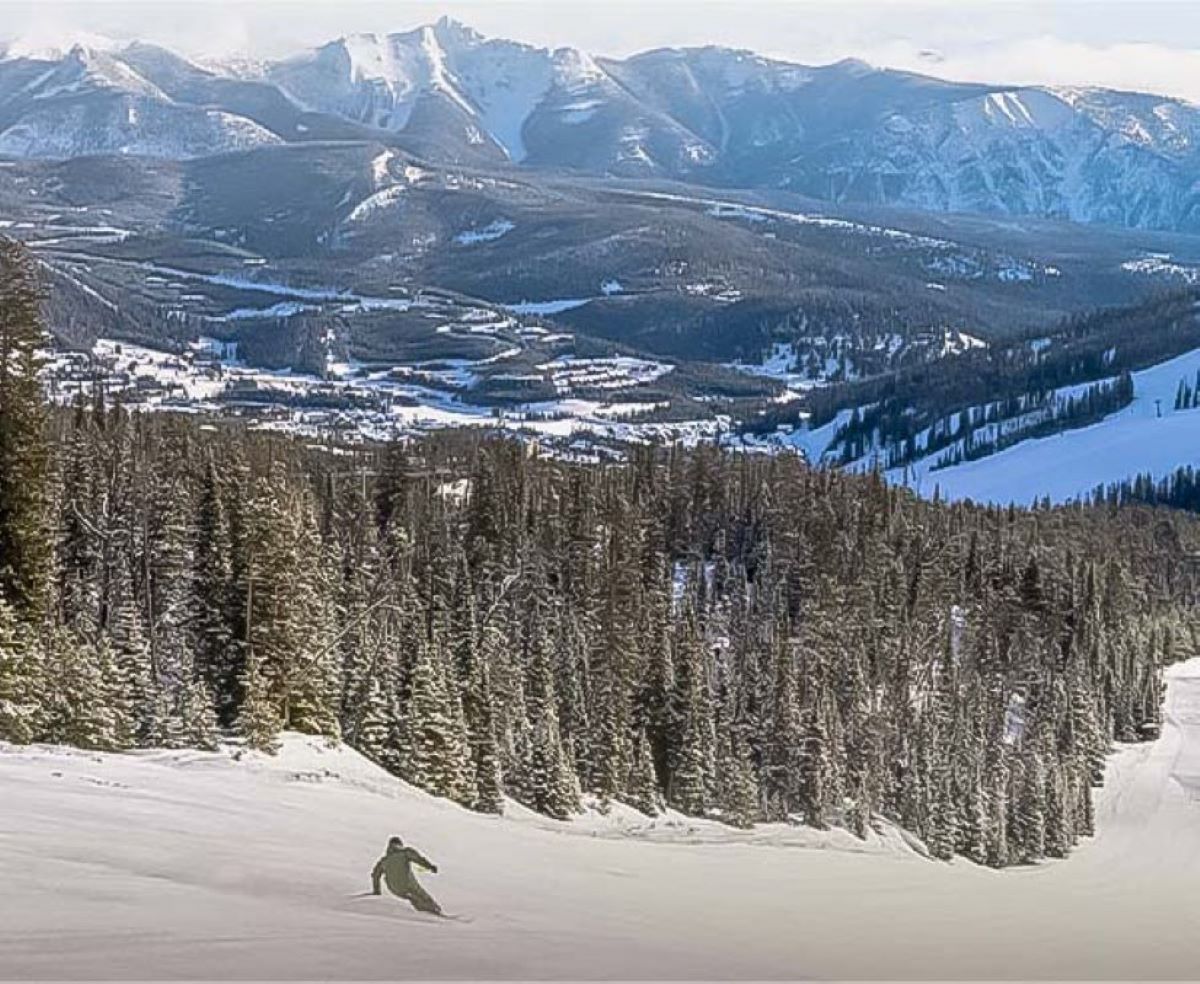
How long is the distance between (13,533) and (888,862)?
2759 centimetres

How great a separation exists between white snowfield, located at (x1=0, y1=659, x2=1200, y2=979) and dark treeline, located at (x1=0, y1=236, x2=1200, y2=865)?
26.5ft

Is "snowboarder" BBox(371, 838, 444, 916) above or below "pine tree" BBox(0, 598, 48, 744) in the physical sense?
above

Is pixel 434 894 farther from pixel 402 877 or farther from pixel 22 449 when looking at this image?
pixel 22 449

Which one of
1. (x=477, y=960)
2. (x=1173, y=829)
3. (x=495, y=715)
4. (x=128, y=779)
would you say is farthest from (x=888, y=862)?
(x=1173, y=829)

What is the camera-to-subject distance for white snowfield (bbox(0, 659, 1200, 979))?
17.9 m

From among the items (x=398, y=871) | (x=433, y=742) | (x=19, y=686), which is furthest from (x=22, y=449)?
(x=398, y=871)

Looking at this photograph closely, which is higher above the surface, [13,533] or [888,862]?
[13,533]

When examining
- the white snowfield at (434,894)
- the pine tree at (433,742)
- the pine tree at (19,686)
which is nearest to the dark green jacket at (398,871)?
the white snowfield at (434,894)

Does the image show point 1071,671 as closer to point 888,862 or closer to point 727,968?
point 888,862

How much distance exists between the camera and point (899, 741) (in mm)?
82062

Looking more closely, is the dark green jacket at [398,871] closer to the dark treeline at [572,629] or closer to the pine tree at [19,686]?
the pine tree at [19,686]

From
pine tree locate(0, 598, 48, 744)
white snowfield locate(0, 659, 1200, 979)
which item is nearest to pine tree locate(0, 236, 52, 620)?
pine tree locate(0, 598, 48, 744)

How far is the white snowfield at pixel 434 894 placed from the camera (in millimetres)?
17922

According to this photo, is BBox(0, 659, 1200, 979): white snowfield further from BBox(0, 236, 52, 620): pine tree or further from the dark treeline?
BBox(0, 236, 52, 620): pine tree
